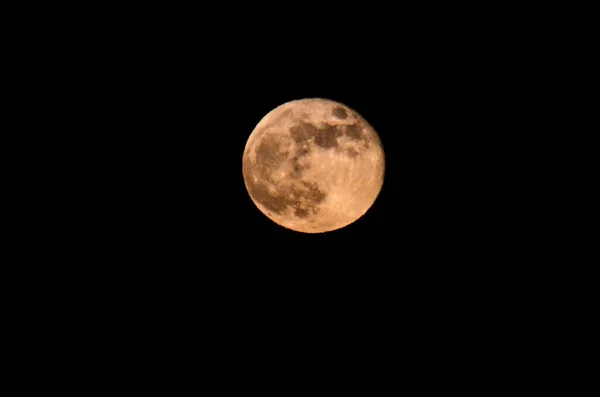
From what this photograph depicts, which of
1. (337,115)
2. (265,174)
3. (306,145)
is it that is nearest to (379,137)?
(337,115)

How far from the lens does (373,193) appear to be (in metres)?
3.66

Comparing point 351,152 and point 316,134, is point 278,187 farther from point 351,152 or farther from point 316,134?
point 351,152

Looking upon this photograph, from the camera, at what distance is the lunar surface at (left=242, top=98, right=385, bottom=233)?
3.38 metres

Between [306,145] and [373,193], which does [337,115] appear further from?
[373,193]

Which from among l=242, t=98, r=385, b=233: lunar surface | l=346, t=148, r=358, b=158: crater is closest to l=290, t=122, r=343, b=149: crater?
l=242, t=98, r=385, b=233: lunar surface

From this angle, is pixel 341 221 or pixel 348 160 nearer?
pixel 348 160

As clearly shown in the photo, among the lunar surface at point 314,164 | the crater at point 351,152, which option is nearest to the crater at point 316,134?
the lunar surface at point 314,164

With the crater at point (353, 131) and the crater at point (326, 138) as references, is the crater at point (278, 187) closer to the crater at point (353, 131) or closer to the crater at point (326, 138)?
the crater at point (326, 138)

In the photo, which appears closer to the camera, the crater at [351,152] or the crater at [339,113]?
the crater at [351,152]

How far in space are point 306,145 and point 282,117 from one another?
0.36m

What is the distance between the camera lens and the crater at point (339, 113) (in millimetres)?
3555

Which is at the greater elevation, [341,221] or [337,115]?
[337,115]

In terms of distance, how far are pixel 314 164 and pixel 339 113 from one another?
536 millimetres

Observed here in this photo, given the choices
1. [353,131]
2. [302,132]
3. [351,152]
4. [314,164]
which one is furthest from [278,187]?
[353,131]
